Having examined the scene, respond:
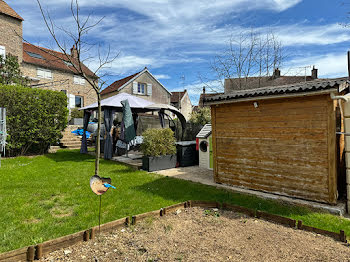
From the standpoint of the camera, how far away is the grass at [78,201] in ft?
10.2

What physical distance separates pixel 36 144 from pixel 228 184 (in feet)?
30.2

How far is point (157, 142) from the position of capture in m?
7.29

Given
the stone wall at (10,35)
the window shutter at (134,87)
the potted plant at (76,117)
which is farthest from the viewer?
the window shutter at (134,87)

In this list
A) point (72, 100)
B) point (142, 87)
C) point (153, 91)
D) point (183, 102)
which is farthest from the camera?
point (183, 102)

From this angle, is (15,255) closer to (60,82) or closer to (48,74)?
(60,82)

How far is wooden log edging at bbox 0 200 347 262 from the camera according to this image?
88.3 inches

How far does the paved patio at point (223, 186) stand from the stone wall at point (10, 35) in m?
20.4

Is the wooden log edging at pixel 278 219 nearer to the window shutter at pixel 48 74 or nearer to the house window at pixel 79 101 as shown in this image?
the window shutter at pixel 48 74

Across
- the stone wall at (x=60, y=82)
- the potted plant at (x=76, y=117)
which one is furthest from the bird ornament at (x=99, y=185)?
the stone wall at (x=60, y=82)

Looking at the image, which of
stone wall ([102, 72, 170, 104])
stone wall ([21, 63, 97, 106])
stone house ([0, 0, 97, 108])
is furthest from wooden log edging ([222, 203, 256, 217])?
stone wall ([102, 72, 170, 104])

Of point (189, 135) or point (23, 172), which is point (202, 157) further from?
point (23, 172)

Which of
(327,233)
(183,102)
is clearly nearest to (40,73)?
(183,102)

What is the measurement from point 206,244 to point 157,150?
4.79 m

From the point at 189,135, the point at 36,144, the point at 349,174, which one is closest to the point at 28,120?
the point at 36,144
